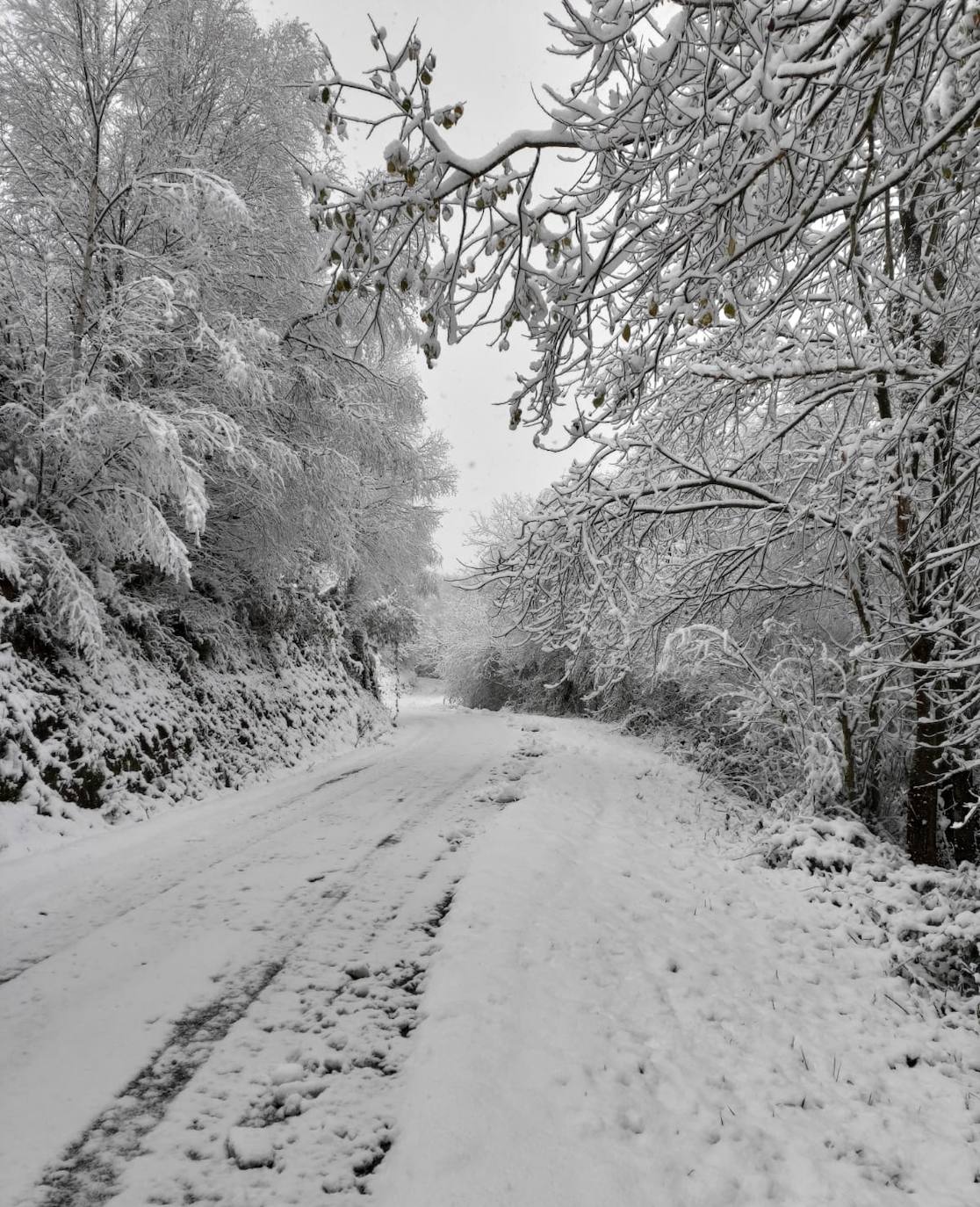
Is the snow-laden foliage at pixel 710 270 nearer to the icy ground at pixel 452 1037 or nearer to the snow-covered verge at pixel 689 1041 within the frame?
the snow-covered verge at pixel 689 1041

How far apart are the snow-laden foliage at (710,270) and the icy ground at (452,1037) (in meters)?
1.75

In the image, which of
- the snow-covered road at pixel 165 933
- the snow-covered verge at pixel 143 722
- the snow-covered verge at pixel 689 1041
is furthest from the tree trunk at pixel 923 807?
the snow-covered verge at pixel 143 722

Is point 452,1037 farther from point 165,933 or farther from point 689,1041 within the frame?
point 165,933

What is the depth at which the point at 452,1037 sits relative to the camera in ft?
10.1

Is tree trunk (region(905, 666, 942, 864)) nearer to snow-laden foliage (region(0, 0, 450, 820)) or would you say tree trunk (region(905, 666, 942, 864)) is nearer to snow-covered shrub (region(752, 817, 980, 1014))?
snow-covered shrub (region(752, 817, 980, 1014))

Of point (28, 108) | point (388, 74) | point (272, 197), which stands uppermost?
point (272, 197)

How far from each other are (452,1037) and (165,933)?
212 cm

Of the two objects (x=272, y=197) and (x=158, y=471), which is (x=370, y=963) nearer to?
(x=158, y=471)

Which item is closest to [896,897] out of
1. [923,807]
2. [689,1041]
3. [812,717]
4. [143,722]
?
[923,807]

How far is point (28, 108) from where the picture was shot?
7137mm

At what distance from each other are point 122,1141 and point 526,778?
7.52m

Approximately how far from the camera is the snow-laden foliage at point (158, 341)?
6.33m

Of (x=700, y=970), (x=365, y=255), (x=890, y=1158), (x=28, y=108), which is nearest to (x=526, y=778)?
(x=700, y=970)

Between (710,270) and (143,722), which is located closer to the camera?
(710,270)
